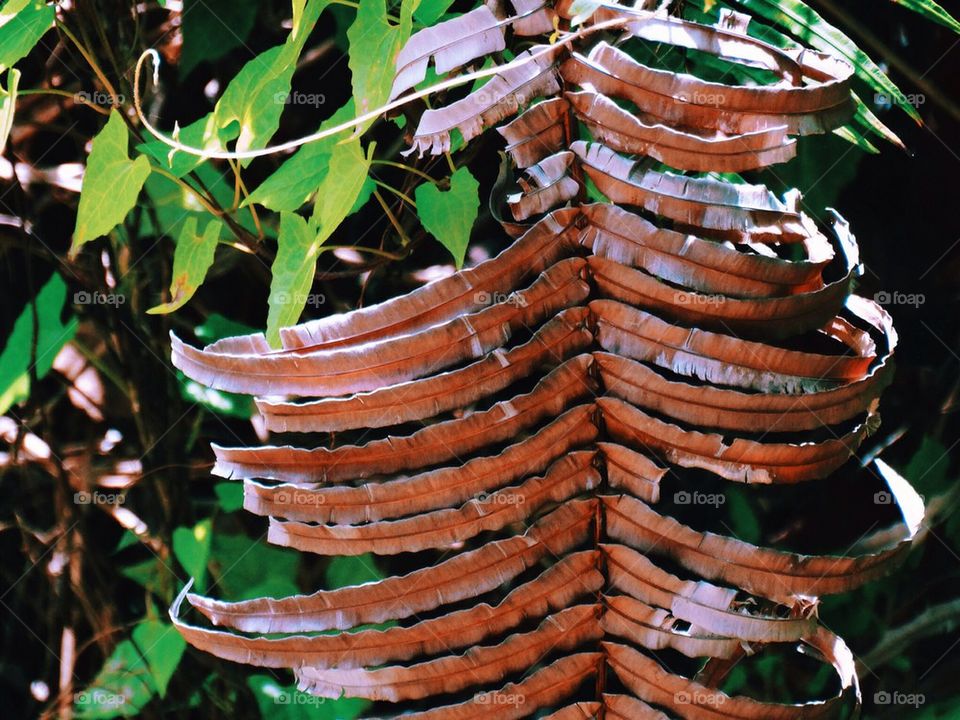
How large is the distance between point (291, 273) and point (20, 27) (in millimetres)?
378

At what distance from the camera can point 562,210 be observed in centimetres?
69

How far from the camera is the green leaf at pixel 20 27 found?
2.83ft

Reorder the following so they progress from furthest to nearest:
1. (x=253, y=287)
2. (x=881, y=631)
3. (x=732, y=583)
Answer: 1. (x=253, y=287)
2. (x=881, y=631)
3. (x=732, y=583)

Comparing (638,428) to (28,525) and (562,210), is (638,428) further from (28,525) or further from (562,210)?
(28,525)

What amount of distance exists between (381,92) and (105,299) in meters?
0.64

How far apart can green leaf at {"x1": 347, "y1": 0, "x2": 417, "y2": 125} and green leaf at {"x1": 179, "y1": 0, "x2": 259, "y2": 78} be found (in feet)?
1.52

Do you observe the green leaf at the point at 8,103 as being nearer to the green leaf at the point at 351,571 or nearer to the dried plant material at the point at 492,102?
the dried plant material at the point at 492,102

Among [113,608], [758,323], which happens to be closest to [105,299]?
[113,608]

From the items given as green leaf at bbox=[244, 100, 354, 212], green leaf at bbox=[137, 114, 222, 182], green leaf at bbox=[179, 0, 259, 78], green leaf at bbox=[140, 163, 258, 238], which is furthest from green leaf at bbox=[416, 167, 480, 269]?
green leaf at bbox=[179, 0, 259, 78]

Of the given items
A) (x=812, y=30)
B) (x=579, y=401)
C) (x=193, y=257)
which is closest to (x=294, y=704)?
(x=193, y=257)

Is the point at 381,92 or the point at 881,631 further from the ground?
the point at 381,92

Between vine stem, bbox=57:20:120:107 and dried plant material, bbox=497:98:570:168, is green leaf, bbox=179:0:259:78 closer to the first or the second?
vine stem, bbox=57:20:120:107

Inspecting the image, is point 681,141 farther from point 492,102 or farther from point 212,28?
point 212,28

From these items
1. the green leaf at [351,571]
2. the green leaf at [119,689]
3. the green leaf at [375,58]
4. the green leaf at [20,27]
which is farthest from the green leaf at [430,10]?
the green leaf at [119,689]
